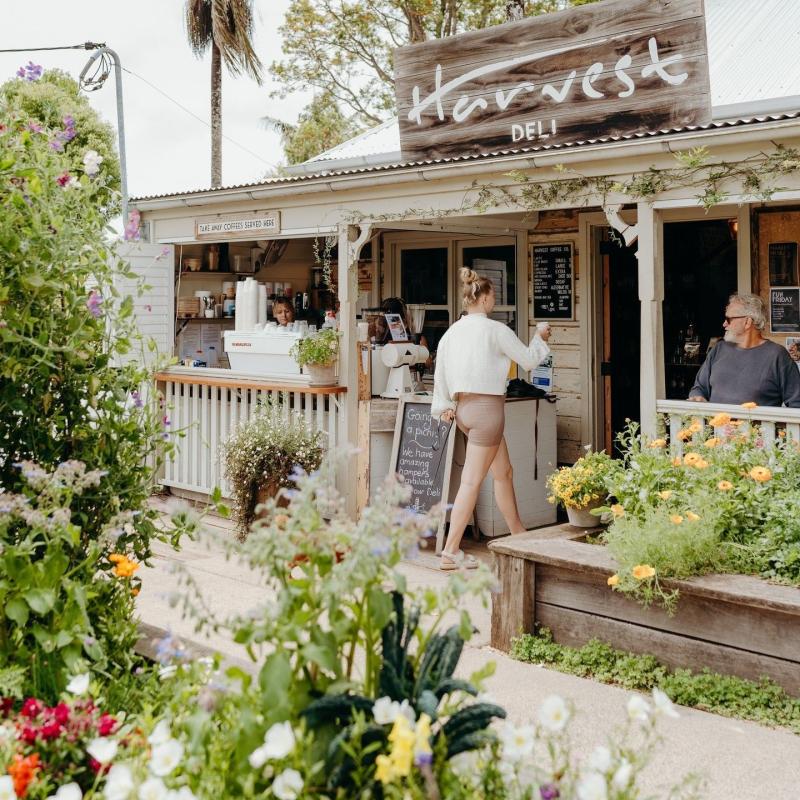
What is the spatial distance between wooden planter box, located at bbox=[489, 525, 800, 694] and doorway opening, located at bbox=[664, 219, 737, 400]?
139 inches

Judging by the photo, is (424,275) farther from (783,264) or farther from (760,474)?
(760,474)

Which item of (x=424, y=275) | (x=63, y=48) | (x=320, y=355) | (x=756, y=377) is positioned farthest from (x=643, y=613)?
(x=63, y=48)

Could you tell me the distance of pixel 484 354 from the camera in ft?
21.9

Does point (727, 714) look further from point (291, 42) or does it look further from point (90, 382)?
point (291, 42)

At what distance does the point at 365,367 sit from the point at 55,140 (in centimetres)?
476

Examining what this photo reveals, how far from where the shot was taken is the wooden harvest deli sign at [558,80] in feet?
21.2

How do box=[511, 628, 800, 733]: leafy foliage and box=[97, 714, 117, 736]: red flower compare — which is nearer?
box=[97, 714, 117, 736]: red flower

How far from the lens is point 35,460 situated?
3287mm

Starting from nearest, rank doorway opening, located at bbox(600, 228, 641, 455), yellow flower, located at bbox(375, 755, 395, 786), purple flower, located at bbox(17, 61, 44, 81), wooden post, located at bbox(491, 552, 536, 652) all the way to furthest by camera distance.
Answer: yellow flower, located at bbox(375, 755, 395, 786) → purple flower, located at bbox(17, 61, 44, 81) → wooden post, located at bbox(491, 552, 536, 652) → doorway opening, located at bbox(600, 228, 641, 455)

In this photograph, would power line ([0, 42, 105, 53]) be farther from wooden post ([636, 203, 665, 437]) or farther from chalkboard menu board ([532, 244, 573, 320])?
wooden post ([636, 203, 665, 437])

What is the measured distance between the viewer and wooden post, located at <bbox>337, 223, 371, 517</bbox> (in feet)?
25.8

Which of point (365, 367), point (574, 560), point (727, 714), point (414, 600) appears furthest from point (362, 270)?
point (414, 600)

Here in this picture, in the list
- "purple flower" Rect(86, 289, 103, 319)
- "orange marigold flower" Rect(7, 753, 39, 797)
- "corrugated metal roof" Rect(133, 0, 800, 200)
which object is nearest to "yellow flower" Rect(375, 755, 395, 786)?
"orange marigold flower" Rect(7, 753, 39, 797)

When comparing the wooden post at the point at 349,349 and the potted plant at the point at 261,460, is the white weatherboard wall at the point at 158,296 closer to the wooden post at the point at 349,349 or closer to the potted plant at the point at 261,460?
the potted plant at the point at 261,460
